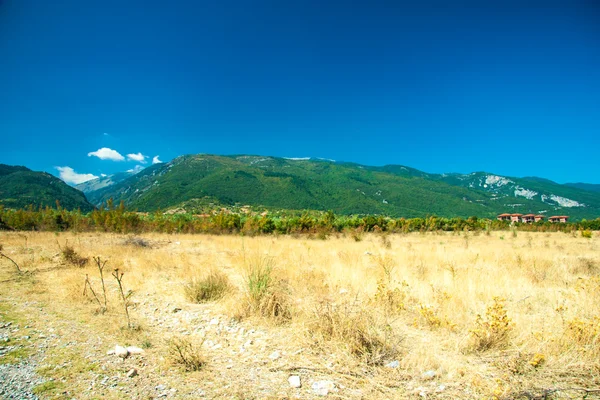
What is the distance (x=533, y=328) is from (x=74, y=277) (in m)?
9.06

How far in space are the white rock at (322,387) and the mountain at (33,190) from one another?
123 m

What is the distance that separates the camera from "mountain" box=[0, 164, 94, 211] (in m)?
98.8

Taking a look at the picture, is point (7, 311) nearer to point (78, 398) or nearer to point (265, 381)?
point (78, 398)

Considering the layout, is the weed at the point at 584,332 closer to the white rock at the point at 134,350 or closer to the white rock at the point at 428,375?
the white rock at the point at 428,375

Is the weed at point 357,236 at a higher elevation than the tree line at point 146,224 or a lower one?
lower

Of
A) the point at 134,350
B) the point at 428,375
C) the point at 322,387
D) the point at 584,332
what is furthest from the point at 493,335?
the point at 134,350

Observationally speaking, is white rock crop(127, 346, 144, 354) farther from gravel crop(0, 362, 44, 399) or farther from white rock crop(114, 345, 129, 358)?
gravel crop(0, 362, 44, 399)

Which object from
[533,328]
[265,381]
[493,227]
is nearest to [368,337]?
[265,381]

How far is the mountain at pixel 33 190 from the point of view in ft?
324

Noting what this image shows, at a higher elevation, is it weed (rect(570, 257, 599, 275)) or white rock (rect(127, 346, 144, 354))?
weed (rect(570, 257, 599, 275))

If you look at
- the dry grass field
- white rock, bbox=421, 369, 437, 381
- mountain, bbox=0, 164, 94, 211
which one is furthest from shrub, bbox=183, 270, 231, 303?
mountain, bbox=0, 164, 94, 211

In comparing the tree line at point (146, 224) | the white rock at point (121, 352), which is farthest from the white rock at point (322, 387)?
the tree line at point (146, 224)

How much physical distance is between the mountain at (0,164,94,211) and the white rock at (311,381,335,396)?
123264 mm

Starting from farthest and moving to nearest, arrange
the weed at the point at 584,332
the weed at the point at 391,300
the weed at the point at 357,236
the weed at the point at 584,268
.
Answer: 1. the weed at the point at 357,236
2. the weed at the point at 584,268
3. the weed at the point at 391,300
4. the weed at the point at 584,332
